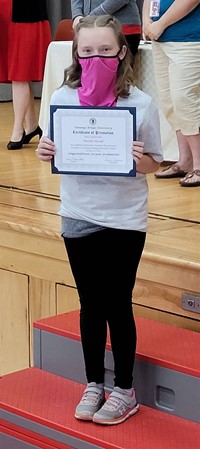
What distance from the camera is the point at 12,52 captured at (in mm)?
4199

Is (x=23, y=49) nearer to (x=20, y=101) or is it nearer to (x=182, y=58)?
(x=20, y=101)

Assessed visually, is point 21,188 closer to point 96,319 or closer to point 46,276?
point 46,276

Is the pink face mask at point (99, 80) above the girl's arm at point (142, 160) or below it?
above

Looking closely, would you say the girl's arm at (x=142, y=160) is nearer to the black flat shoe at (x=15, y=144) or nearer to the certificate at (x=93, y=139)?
the certificate at (x=93, y=139)

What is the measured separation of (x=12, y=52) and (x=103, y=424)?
2758 mm

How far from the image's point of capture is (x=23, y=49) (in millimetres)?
4180

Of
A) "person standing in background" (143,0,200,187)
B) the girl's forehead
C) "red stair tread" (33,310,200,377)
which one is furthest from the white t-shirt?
"person standing in background" (143,0,200,187)

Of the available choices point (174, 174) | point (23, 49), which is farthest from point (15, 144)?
point (174, 174)

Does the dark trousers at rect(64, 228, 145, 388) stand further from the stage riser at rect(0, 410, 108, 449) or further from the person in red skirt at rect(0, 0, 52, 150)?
the person in red skirt at rect(0, 0, 52, 150)

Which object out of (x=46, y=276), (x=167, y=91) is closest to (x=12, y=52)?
(x=167, y=91)

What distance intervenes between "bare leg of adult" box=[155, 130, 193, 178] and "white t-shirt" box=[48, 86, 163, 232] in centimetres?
157

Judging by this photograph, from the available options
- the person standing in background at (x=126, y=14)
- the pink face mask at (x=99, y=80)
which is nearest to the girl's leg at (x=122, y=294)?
the pink face mask at (x=99, y=80)

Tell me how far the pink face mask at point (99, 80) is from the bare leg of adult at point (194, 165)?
1.52 meters

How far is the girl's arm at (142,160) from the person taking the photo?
1661 mm
